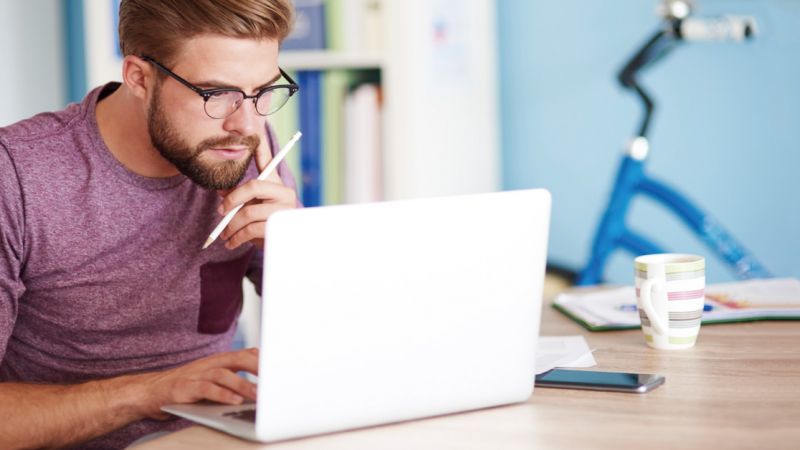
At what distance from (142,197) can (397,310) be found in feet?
2.16

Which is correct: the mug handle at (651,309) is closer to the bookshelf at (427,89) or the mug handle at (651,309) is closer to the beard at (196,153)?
the beard at (196,153)

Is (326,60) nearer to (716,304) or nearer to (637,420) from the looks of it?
(716,304)

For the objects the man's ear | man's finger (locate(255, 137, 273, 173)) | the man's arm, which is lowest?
the man's arm

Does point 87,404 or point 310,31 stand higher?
point 310,31

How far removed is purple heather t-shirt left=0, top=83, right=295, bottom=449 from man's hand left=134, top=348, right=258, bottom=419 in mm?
321

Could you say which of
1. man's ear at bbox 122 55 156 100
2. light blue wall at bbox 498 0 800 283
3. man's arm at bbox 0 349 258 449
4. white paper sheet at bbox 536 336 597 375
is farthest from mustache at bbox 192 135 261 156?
light blue wall at bbox 498 0 800 283

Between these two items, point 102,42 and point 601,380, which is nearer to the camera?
point 601,380

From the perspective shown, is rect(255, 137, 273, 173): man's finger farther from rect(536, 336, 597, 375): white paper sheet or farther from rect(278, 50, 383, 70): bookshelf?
rect(278, 50, 383, 70): bookshelf

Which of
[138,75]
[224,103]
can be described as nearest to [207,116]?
[224,103]

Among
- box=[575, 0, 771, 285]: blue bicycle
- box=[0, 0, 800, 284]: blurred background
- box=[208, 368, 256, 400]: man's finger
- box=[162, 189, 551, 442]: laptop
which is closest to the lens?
box=[162, 189, 551, 442]: laptop

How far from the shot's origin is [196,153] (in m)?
1.45

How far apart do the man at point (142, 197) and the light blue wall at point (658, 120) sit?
1322mm

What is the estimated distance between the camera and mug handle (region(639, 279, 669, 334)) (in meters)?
1.23

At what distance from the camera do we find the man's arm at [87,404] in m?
1.10
